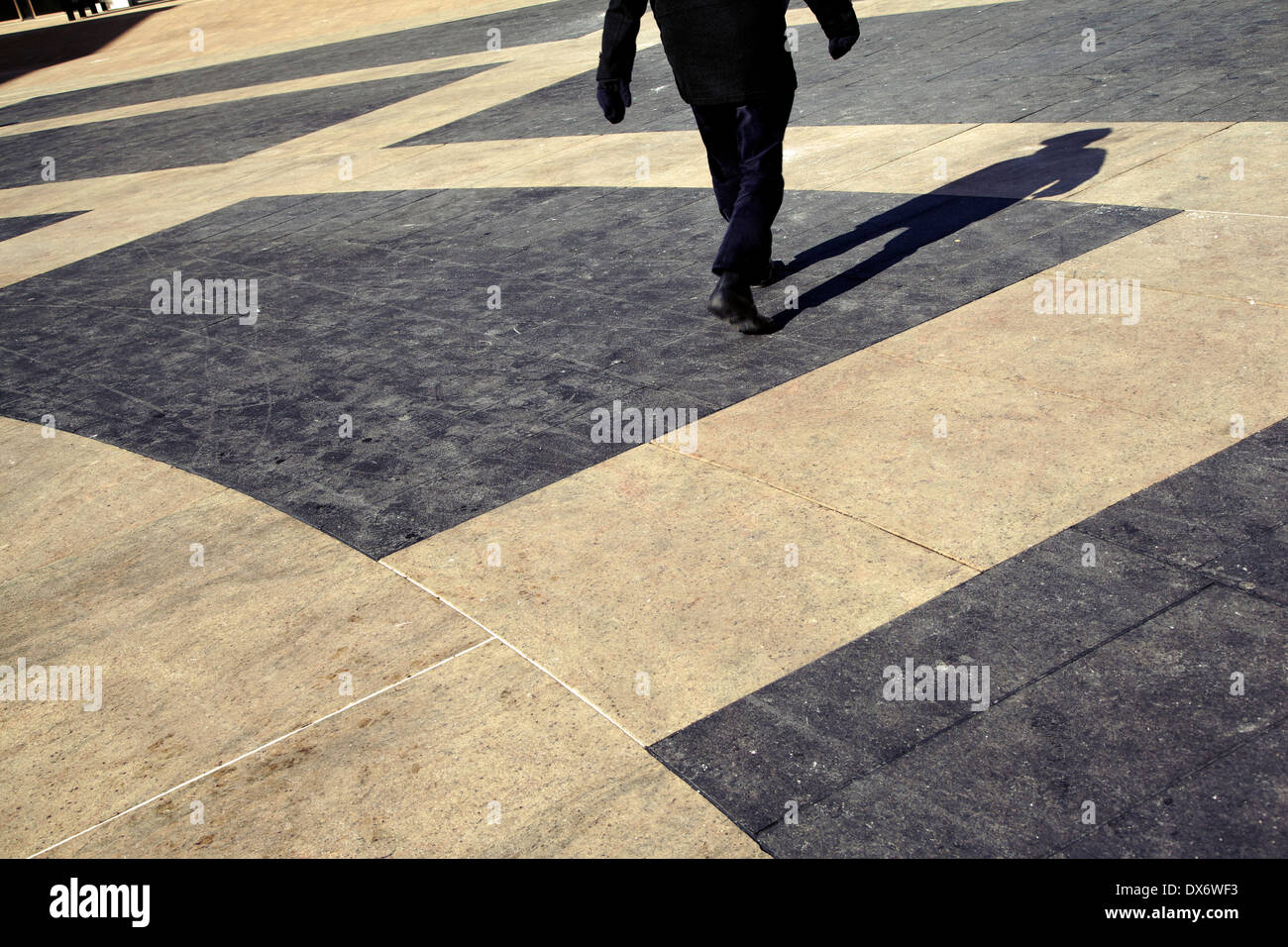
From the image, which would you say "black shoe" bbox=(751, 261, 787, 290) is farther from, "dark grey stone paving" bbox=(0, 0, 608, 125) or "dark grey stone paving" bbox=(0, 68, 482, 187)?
"dark grey stone paving" bbox=(0, 0, 608, 125)

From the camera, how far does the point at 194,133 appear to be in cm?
1493

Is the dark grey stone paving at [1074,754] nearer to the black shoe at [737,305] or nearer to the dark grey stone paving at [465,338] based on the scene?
the dark grey stone paving at [465,338]

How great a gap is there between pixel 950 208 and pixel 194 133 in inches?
442

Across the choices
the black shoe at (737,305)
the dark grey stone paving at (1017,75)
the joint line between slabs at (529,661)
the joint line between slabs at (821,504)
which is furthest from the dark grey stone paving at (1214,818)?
the dark grey stone paving at (1017,75)

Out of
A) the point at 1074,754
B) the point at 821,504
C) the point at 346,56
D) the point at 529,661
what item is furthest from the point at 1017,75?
the point at 346,56

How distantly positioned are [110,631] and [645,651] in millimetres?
1882

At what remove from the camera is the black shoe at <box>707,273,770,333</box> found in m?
5.65

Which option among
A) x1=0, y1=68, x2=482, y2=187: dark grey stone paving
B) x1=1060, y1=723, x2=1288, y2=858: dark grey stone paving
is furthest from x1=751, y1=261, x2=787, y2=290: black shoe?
x1=0, y1=68, x2=482, y2=187: dark grey stone paving

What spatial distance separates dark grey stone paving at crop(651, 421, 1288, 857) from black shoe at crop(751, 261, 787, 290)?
281 cm

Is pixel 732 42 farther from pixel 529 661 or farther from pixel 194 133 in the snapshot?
pixel 194 133

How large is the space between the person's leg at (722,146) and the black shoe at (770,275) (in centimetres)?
35
